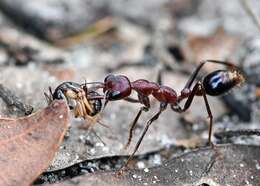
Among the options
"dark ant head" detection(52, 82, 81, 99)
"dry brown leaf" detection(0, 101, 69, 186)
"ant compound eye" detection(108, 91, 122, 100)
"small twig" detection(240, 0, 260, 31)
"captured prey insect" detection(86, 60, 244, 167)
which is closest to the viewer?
"dry brown leaf" detection(0, 101, 69, 186)

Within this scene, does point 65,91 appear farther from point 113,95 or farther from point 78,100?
point 113,95

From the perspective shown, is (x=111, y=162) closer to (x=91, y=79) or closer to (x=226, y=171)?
(x=226, y=171)

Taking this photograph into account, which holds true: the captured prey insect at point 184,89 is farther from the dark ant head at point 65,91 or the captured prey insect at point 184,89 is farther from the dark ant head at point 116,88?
the dark ant head at point 65,91

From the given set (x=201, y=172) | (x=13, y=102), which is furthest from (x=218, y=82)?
(x=13, y=102)

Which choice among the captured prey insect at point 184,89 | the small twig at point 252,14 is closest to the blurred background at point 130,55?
the small twig at point 252,14

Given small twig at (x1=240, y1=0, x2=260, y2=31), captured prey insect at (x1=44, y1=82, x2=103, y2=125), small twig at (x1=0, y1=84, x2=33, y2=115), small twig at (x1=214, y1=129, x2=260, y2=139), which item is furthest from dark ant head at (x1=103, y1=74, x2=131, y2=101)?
small twig at (x1=240, y1=0, x2=260, y2=31)

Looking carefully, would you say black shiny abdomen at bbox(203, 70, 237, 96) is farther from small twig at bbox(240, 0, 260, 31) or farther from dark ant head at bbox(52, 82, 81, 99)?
dark ant head at bbox(52, 82, 81, 99)
